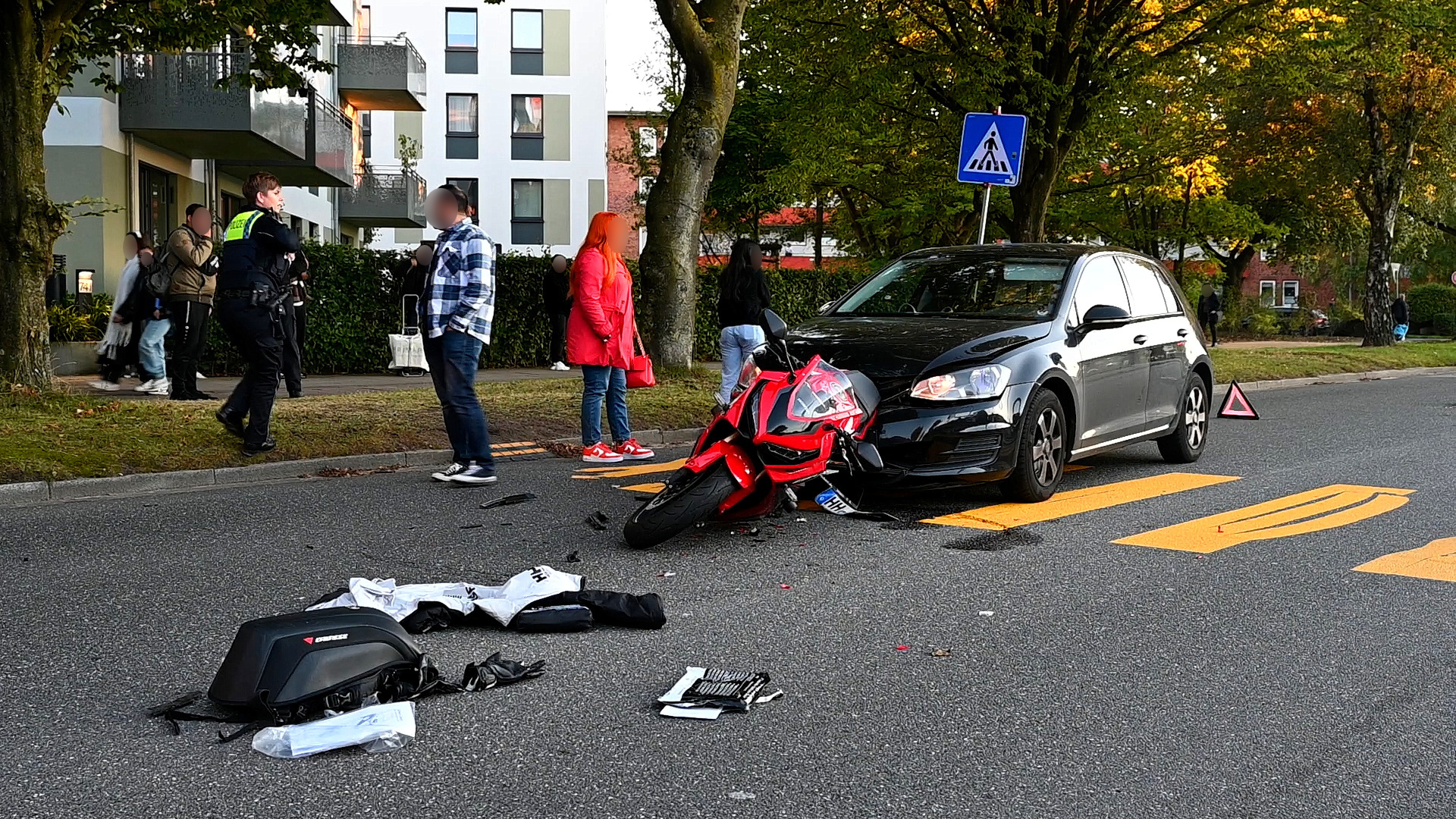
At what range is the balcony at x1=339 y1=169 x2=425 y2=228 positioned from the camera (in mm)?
38094

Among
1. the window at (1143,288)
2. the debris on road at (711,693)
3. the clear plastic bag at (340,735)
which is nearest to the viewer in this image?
the clear plastic bag at (340,735)

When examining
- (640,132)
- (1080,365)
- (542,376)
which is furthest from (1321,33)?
(640,132)

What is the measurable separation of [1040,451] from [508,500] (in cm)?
338

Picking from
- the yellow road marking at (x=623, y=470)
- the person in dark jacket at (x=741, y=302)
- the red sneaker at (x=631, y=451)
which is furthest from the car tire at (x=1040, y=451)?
the person in dark jacket at (x=741, y=302)

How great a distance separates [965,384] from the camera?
7.80 m

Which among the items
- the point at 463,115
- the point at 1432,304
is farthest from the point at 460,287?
the point at 1432,304

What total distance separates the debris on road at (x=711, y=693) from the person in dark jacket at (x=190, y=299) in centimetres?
1059

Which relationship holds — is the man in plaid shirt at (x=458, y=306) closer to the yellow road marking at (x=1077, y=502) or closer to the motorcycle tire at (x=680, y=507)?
the motorcycle tire at (x=680, y=507)

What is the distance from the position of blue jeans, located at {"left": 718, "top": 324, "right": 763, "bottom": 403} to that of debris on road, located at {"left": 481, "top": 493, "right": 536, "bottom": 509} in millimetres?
4345

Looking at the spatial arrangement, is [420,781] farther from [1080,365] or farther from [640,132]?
[640,132]

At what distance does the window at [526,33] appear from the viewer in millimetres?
54281

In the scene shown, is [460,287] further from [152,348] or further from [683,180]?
[152,348]

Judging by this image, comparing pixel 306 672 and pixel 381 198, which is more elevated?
pixel 381 198

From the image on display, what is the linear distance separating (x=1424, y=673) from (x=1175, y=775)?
Result: 161 cm
